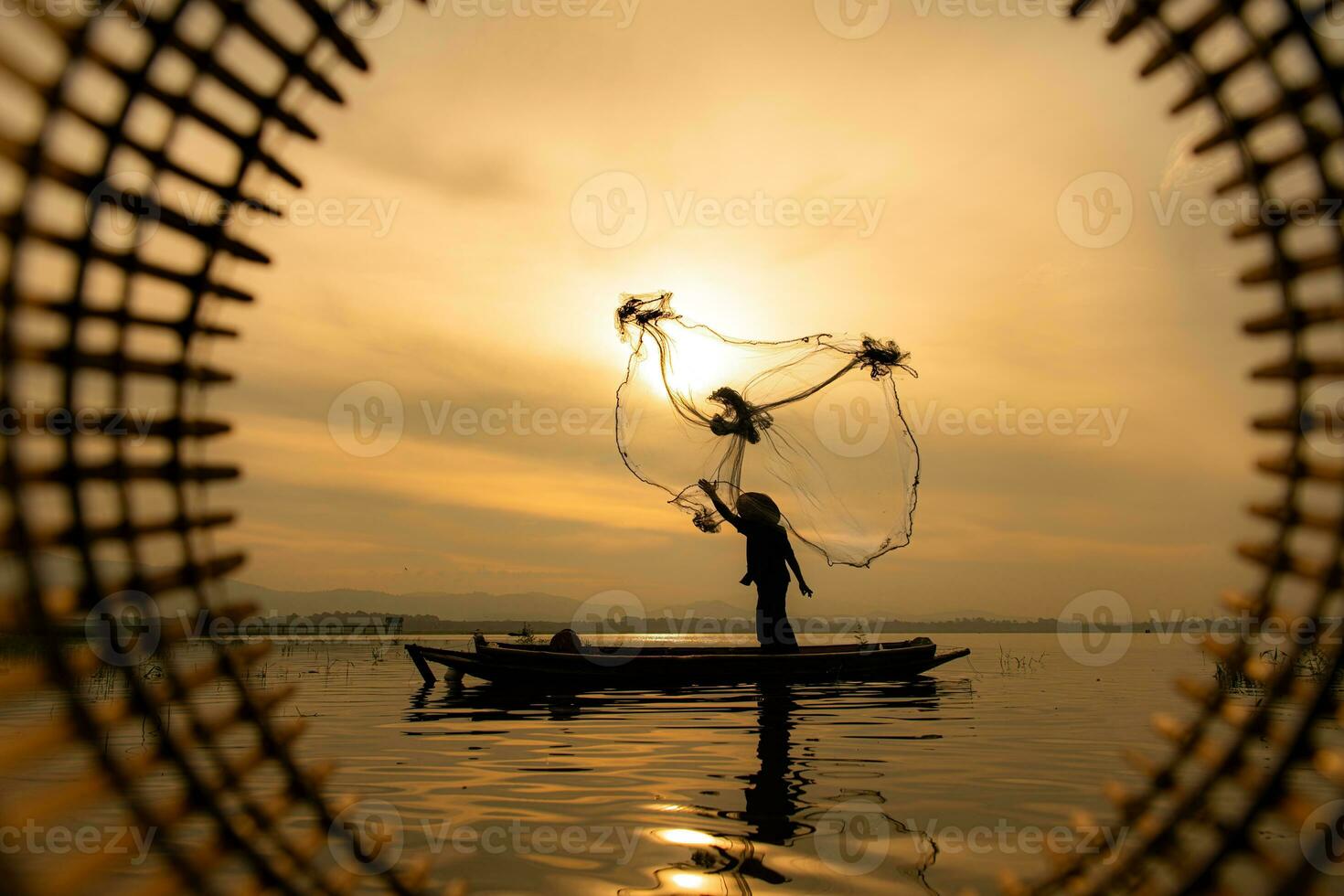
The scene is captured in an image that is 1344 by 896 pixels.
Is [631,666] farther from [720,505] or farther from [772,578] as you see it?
[720,505]

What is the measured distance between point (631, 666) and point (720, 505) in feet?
15.0

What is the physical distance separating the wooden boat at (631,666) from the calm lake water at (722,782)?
1.45 feet

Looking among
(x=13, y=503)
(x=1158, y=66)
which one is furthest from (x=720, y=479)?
(x=13, y=503)

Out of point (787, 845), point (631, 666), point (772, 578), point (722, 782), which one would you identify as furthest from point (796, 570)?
point (787, 845)

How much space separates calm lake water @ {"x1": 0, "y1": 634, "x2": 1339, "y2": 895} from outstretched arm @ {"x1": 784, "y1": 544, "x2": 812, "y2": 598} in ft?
7.70

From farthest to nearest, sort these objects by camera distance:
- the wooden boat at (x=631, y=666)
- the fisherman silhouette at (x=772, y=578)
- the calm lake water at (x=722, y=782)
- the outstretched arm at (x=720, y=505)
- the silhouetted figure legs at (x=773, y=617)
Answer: the silhouetted figure legs at (x=773, y=617)
the fisherman silhouette at (x=772, y=578)
the wooden boat at (x=631, y=666)
the outstretched arm at (x=720, y=505)
the calm lake water at (x=722, y=782)

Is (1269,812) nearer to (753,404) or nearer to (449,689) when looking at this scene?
(753,404)

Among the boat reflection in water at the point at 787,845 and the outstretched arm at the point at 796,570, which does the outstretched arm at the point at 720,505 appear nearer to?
the outstretched arm at the point at 796,570

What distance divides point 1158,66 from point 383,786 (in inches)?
364

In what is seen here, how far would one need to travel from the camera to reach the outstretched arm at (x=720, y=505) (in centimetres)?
1505

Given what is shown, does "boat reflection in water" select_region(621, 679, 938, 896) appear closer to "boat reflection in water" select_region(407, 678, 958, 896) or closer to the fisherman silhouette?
"boat reflection in water" select_region(407, 678, 958, 896)

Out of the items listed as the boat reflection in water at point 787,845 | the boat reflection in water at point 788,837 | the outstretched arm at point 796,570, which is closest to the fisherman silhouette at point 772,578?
the outstretched arm at point 796,570

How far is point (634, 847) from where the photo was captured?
261 inches

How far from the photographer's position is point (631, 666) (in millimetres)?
17969
